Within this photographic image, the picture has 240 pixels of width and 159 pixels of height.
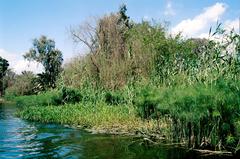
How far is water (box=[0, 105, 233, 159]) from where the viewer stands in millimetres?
12641

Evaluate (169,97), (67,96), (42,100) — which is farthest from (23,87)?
(169,97)

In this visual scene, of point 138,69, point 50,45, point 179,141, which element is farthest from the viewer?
point 50,45

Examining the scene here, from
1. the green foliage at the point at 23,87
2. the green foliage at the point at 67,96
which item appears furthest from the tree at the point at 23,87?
the green foliage at the point at 67,96

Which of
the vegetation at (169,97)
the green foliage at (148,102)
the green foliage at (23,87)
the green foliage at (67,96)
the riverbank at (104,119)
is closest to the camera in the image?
the vegetation at (169,97)

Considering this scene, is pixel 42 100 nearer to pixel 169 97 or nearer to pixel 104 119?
pixel 104 119

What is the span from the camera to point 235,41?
12.9m

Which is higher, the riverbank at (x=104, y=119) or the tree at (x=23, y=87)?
the tree at (x=23, y=87)

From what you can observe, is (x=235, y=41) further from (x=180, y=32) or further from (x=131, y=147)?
(x=180, y=32)

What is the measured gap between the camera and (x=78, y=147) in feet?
47.5

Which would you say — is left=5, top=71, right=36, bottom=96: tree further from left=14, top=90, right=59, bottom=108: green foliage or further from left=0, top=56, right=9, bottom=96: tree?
left=14, top=90, right=59, bottom=108: green foliage

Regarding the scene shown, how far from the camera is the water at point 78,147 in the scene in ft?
41.5

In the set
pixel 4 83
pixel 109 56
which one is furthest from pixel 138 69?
pixel 4 83

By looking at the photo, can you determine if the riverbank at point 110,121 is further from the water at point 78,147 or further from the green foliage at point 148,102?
the water at point 78,147

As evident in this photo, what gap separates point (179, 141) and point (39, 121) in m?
13.8
